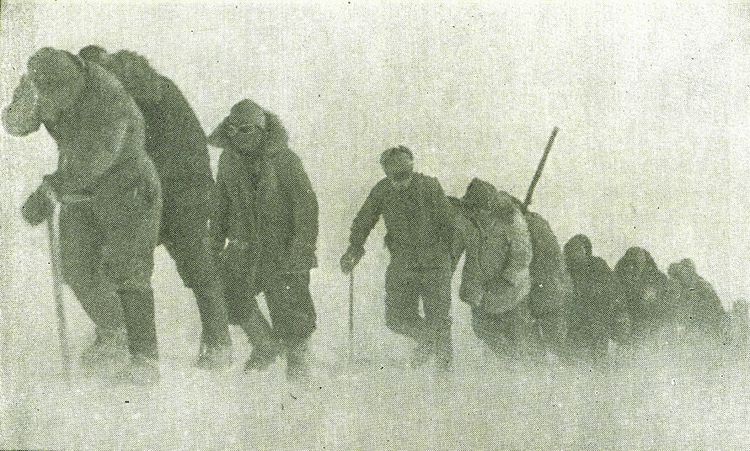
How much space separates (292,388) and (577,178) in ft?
6.39

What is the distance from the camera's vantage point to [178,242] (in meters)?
4.75

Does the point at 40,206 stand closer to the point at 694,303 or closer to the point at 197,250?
the point at 197,250

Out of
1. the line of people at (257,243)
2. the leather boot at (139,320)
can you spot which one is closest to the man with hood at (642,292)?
the line of people at (257,243)

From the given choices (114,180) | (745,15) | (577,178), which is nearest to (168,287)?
(114,180)

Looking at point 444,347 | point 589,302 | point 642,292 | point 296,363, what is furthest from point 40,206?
point 642,292

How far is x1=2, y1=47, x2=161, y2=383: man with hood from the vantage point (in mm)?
4508

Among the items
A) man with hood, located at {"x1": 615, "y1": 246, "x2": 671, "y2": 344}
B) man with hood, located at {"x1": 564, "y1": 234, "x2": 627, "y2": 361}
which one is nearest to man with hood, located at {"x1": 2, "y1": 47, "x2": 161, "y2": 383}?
man with hood, located at {"x1": 564, "y1": 234, "x2": 627, "y2": 361}

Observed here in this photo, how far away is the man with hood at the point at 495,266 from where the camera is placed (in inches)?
203

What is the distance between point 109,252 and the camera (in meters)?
4.55

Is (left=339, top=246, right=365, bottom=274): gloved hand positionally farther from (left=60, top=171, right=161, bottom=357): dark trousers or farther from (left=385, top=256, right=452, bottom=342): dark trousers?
(left=60, top=171, right=161, bottom=357): dark trousers

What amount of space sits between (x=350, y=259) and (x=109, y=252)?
47.6 inches

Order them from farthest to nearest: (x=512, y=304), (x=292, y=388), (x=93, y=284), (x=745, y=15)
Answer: (x=745, y=15)
(x=512, y=304)
(x=292, y=388)
(x=93, y=284)

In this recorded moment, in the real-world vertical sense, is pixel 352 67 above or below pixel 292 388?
above

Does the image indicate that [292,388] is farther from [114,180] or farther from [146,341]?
[114,180]
